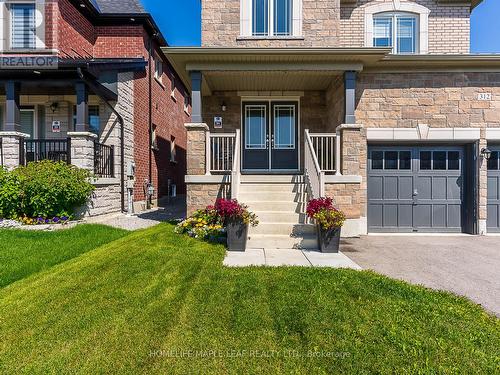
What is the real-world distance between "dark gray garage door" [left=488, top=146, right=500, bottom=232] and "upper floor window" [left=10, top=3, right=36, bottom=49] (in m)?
13.6

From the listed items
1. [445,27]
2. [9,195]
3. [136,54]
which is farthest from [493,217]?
[136,54]

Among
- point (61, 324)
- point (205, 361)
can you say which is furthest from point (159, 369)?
point (61, 324)

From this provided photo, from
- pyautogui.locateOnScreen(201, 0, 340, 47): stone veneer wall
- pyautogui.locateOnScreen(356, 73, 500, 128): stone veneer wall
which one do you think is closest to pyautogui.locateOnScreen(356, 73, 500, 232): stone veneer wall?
pyautogui.locateOnScreen(356, 73, 500, 128): stone veneer wall

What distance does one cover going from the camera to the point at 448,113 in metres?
6.82

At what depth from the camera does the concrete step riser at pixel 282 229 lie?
17.9 feet

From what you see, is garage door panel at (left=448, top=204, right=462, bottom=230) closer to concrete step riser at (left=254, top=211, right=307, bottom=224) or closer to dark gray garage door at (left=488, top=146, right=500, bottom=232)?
dark gray garage door at (left=488, top=146, right=500, bottom=232)

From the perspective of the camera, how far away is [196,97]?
6.47 m

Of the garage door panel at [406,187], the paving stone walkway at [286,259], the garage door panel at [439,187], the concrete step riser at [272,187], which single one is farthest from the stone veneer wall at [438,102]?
the paving stone walkway at [286,259]

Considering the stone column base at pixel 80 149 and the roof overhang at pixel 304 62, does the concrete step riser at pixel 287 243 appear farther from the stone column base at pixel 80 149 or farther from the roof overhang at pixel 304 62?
the stone column base at pixel 80 149

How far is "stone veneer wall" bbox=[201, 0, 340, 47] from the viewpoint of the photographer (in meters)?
7.46

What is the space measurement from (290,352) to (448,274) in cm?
314

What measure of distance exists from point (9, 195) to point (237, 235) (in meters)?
5.62

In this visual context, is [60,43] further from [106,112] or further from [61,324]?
[61,324]

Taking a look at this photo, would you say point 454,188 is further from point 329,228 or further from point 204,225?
point 204,225
